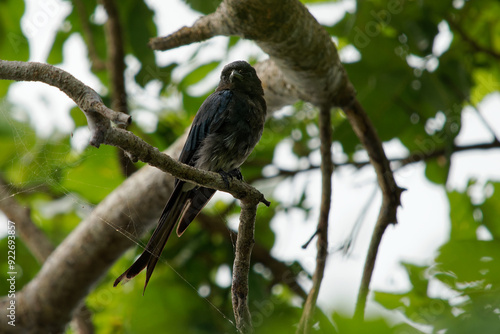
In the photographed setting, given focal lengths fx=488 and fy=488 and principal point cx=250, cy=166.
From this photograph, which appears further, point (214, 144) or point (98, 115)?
point (214, 144)

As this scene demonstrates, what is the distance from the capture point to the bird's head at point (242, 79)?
2857mm

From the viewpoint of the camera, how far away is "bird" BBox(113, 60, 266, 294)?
8.38 ft

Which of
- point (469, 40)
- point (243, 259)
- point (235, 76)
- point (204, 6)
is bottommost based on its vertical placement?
point (243, 259)

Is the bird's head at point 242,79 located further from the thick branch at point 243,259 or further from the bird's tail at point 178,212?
the thick branch at point 243,259

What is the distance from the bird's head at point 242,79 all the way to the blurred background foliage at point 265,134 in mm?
442

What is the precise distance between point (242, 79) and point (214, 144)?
464mm

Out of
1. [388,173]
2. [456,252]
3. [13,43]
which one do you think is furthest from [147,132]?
[456,252]

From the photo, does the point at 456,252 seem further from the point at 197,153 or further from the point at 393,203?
the point at 197,153

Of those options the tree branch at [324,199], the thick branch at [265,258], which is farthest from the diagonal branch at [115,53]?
the tree branch at [324,199]

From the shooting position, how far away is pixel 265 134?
420 centimetres

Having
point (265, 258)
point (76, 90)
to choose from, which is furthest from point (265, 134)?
point (76, 90)

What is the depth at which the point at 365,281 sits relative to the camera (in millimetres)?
2701

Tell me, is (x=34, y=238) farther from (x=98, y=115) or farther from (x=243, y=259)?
(x=98, y=115)

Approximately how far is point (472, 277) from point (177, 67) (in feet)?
9.01
